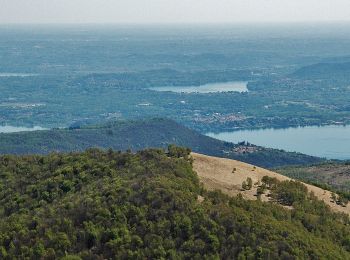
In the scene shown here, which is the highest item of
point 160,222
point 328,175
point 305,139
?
point 160,222

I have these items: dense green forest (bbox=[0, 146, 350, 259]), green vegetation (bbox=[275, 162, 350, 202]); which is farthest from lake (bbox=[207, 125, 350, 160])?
dense green forest (bbox=[0, 146, 350, 259])

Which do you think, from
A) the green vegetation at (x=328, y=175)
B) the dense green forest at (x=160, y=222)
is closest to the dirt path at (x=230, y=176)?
the dense green forest at (x=160, y=222)

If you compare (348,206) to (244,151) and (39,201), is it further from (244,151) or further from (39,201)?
(244,151)

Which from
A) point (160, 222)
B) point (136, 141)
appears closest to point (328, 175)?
point (160, 222)

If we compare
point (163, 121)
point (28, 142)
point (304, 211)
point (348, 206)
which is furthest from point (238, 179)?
point (163, 121)

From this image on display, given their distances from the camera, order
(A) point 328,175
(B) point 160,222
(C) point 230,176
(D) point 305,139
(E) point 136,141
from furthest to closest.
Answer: (D) point 305,139 < (E) point 136,141 < (A) point 328,175 < (C) point 230,176 < (B) point 160,222

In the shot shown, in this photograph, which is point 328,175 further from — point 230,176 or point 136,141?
point 136,141
